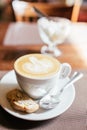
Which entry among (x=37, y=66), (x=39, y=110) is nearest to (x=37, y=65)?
(x=37, y=66)

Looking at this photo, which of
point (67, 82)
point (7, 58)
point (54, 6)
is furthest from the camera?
point (54, 6)

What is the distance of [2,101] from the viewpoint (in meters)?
0.57

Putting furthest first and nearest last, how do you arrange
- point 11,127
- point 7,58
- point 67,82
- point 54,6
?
point 54,6 < point 7,58 < point 67,82 < point 11,127

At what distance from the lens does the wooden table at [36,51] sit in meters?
0.80

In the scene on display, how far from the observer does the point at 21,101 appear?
0.55 meters

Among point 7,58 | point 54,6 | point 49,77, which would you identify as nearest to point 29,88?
point 49,77

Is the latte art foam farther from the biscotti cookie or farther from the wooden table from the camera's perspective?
the wooden table

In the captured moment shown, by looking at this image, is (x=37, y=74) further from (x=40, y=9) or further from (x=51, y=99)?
(x=40, y=9)

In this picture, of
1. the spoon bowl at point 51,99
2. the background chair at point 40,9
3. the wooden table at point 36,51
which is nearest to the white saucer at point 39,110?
the spoon bowl at point 51,99

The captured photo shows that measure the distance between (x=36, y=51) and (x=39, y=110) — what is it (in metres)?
0.35

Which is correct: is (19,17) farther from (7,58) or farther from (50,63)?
(50,63)

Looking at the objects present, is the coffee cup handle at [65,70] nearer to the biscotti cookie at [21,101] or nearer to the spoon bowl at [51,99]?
the spoon bowl at [51,99]

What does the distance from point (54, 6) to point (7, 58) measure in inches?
18.4

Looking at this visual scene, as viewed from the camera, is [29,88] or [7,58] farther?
[7,58]
